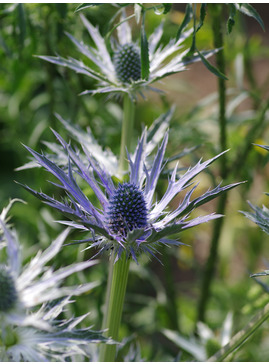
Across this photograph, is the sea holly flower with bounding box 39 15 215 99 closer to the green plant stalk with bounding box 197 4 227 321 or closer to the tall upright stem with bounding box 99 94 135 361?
the green plant stalk with bounding box 197 4 227 321

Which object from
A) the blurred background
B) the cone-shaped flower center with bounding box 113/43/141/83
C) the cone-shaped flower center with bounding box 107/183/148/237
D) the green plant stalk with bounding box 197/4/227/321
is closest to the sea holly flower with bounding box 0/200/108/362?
the cone-shaped flower center with bounding box 107/183/148/237

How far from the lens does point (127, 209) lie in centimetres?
70

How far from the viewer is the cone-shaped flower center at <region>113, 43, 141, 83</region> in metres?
0.89

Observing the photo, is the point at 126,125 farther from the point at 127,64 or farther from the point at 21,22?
the point at 21,22

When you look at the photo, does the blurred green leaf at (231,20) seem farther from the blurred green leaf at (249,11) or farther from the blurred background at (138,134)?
the blurred background at (138,134)

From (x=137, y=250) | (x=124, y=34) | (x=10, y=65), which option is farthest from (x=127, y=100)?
(x=10, y=65)

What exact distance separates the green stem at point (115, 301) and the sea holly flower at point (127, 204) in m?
0.03

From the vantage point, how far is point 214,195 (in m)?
0.58

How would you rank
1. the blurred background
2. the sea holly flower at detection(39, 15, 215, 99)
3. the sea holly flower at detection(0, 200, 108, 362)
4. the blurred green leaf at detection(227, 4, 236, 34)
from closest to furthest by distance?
the sea holly flower at detection(0, 200, 108, 362), the blurred green leaf at detection(227, 4, 236, 34), the sea holly flower at detection(39, 15, 215, 99), the blurred background

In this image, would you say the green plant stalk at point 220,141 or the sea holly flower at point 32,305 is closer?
the sea holly flower at point 32,305

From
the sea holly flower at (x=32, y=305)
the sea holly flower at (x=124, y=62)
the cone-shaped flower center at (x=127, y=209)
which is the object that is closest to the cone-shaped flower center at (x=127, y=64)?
the sea holly flower at (x=124, y=62)

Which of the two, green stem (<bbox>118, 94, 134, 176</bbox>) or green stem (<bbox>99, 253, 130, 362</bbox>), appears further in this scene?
green stem (<bbox>118, 94, 134, 176</bbox>)

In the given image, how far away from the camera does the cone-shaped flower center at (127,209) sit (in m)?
0.69

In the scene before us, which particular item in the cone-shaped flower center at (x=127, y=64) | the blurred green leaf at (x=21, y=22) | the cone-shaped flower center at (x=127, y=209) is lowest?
the cone-shaped flower center at (x=127, y=209)
